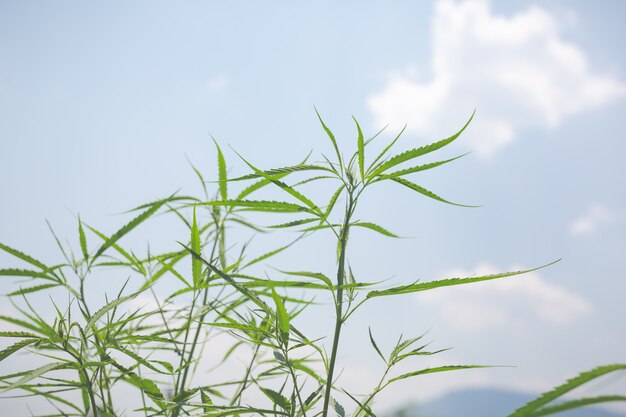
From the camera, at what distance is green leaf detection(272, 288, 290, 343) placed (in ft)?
2.82

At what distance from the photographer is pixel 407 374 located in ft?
3.18

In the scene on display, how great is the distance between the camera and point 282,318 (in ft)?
2.93

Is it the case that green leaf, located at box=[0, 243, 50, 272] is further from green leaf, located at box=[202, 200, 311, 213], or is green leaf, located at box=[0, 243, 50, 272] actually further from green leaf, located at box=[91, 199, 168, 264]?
green leaf, located at box=[202, 200, 311, 213]

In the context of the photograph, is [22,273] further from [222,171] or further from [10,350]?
[222,171]

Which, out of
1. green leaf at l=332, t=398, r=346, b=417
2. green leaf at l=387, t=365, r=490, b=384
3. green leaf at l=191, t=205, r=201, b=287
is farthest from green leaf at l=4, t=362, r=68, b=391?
green leaf at l=387, t=365, r=490, b=384

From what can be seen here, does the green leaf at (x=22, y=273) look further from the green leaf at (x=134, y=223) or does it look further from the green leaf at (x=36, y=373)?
the green leaf at (x=36, y=373)

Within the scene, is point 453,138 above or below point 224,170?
below

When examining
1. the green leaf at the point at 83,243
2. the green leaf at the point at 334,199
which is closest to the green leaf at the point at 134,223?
the green leaf at the point at 83,243

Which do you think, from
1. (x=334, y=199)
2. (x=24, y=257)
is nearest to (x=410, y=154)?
(x=334, y=199)

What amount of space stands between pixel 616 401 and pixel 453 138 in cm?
55

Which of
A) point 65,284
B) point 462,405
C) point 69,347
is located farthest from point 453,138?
point 462,405

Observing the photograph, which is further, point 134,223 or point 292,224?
point 134,223

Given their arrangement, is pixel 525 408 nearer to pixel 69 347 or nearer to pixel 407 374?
pixel 407 374

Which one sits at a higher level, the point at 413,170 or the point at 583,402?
the point at 413,170
